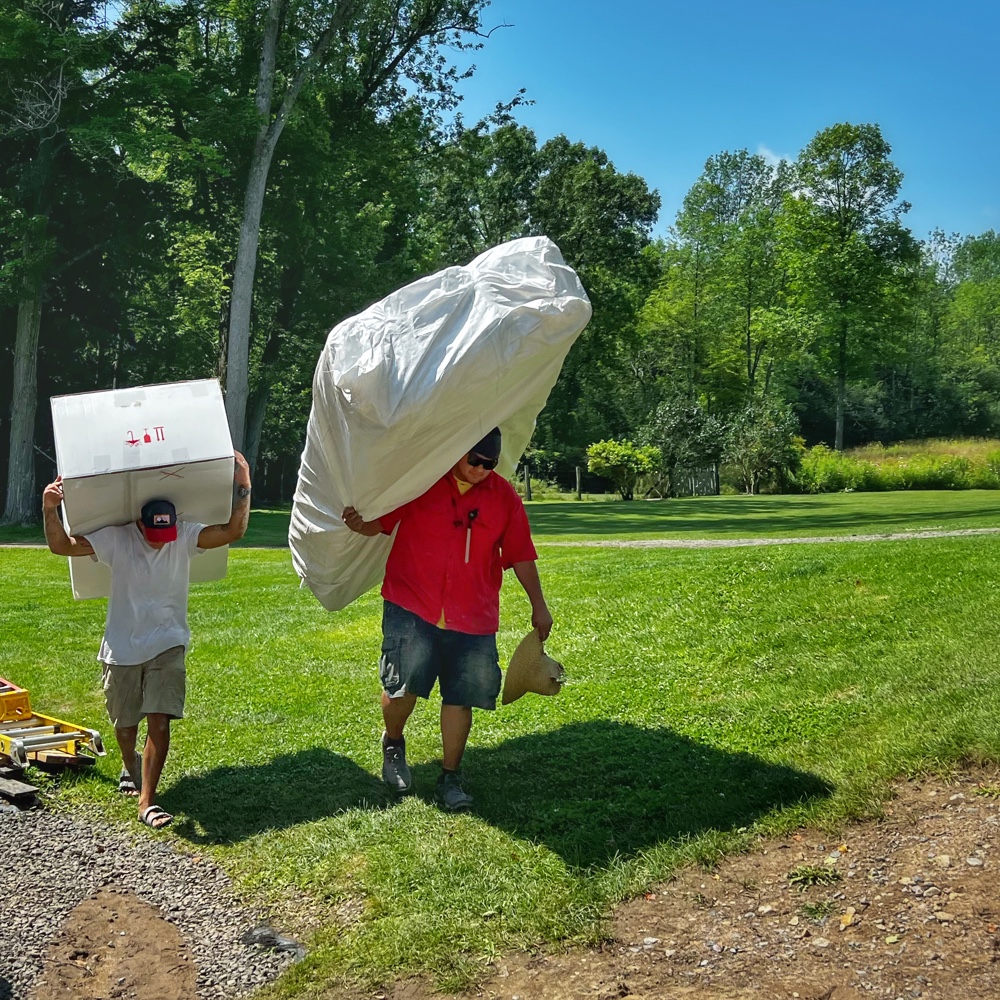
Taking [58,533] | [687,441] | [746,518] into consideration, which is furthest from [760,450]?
[58,533]

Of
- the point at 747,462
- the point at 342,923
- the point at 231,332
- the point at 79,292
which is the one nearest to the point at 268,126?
the point at 231,332

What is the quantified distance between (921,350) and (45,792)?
7525 cm

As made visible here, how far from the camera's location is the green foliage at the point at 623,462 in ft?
127

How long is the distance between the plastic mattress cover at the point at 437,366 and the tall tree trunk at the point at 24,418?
913 inches

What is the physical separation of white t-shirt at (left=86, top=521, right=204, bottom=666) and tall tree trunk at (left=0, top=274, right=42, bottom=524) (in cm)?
2260

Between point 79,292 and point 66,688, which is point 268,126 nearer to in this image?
point 79,292

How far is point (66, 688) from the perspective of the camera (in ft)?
27.6

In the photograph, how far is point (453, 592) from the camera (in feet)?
17.4

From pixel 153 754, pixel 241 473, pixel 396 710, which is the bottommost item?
pixel 153 754

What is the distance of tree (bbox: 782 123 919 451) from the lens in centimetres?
5266

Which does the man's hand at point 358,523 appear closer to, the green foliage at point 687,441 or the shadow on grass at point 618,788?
the shadow on grass at point 618,788

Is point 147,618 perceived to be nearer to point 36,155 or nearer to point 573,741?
point 573,741

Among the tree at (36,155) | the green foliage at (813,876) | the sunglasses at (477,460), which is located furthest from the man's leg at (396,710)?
the tree at (36,155)

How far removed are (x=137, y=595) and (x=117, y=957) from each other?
183 centimetres
